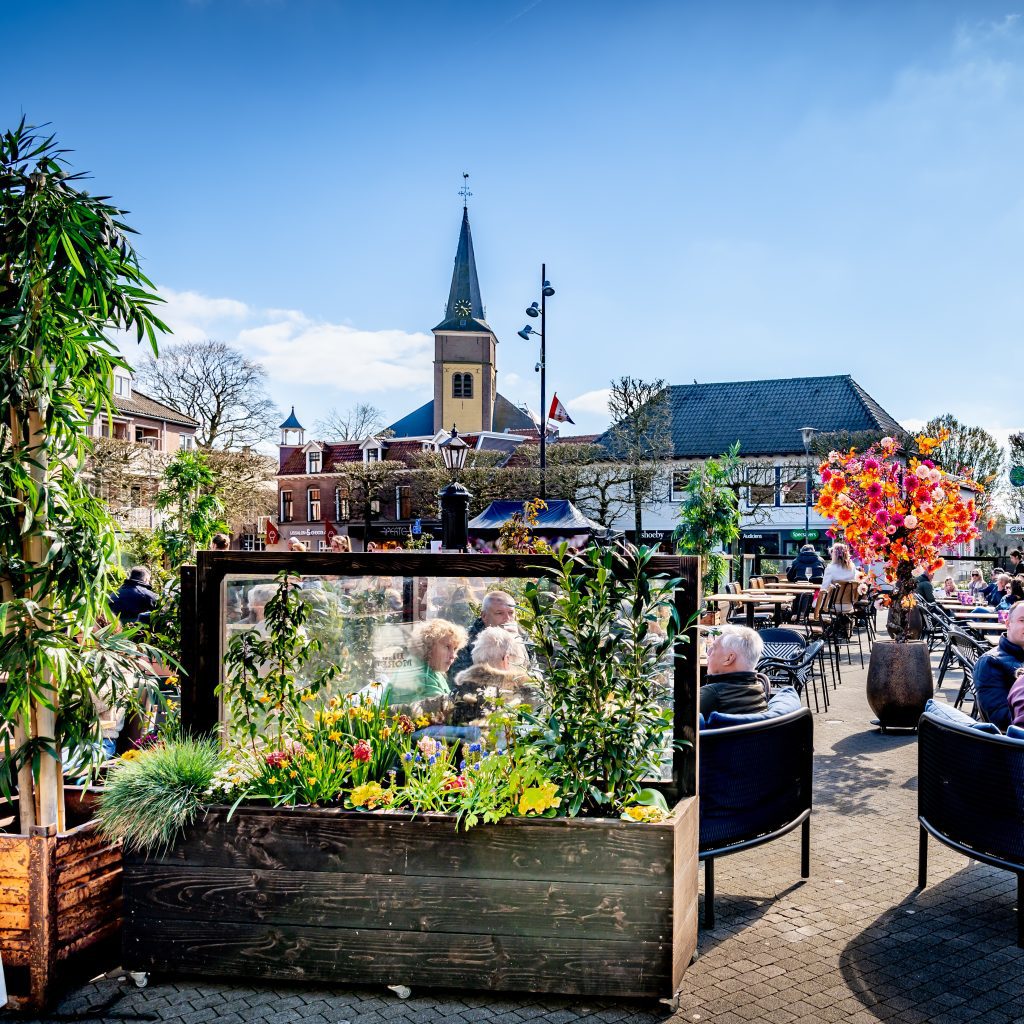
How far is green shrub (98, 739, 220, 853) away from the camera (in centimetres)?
343

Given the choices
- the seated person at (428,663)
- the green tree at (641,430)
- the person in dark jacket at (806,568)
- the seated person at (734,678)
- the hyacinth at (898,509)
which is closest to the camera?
the seated person at (428,663)

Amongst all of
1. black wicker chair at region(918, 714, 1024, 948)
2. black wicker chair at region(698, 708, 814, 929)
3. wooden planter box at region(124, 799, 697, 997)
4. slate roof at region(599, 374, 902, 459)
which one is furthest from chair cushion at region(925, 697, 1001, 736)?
slate roof at region(599, 374, 902, 459)

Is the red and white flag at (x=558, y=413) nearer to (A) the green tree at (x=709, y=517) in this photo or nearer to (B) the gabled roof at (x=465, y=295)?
(A) the green tree at (x=709, y=517)

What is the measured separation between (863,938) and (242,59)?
8.01 meters

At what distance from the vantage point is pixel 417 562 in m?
3.84

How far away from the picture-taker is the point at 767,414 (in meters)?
46.3

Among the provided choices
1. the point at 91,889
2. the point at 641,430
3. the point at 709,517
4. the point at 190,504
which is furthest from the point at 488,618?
the point at 641,430

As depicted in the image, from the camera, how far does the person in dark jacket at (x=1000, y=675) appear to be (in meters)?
5.19

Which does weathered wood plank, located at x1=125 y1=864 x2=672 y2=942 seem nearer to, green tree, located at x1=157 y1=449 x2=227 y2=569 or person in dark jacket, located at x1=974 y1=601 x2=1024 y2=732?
person in dark jacket, located at x1=974 y1=601 x2=1024 y2=732

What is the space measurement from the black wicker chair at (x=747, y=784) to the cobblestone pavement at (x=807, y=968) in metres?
0.33

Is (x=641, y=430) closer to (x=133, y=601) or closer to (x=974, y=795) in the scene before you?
(x=133, y=601)

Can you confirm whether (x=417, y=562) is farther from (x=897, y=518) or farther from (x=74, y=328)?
(x=897, y=518)

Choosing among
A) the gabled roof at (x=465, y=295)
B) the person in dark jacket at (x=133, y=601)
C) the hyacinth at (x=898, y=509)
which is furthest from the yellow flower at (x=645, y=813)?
the gabled roof at (x=465, y=295)

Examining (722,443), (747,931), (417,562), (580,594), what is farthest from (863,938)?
(722,443)
